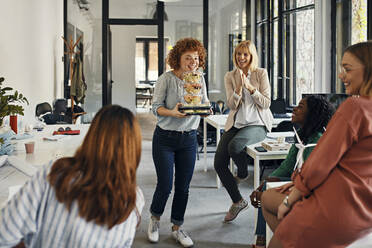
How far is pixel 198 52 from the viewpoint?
2.96 metres

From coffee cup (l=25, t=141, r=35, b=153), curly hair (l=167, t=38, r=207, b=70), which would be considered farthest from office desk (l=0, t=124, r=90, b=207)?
curly hair (l=167, t=38, r=207, b=70)

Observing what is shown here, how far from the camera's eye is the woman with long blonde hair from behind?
1206mm

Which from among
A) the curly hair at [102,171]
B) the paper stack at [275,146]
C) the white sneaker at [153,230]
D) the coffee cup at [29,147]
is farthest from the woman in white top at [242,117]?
the curly hair at [102,171]

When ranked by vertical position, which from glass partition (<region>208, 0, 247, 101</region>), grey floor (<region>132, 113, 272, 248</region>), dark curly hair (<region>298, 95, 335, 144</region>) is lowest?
grey floor (<region>132, 113, 272, 248</region>)

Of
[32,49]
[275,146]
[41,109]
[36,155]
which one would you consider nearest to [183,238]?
[275,146]

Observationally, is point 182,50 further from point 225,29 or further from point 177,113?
point 225,29

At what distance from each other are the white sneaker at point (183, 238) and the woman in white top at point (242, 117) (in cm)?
60

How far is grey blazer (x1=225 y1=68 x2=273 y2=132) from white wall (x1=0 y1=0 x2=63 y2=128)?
2.55 metres

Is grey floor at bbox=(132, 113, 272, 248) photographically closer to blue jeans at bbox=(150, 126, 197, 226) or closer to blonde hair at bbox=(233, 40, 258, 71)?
blue jeans at bbox=(150, 126, 197, 226)

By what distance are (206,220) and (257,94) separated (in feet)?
3.85

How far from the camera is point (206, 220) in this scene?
3625 mm

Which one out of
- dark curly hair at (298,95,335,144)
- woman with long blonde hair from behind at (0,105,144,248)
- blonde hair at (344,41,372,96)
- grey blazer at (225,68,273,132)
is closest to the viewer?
woman with long blonde hair from behind at (0,105,144,248)

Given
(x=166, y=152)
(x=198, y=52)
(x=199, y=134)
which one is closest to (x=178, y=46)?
(x=198, y=52)

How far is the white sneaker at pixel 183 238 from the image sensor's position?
302 centimetres
